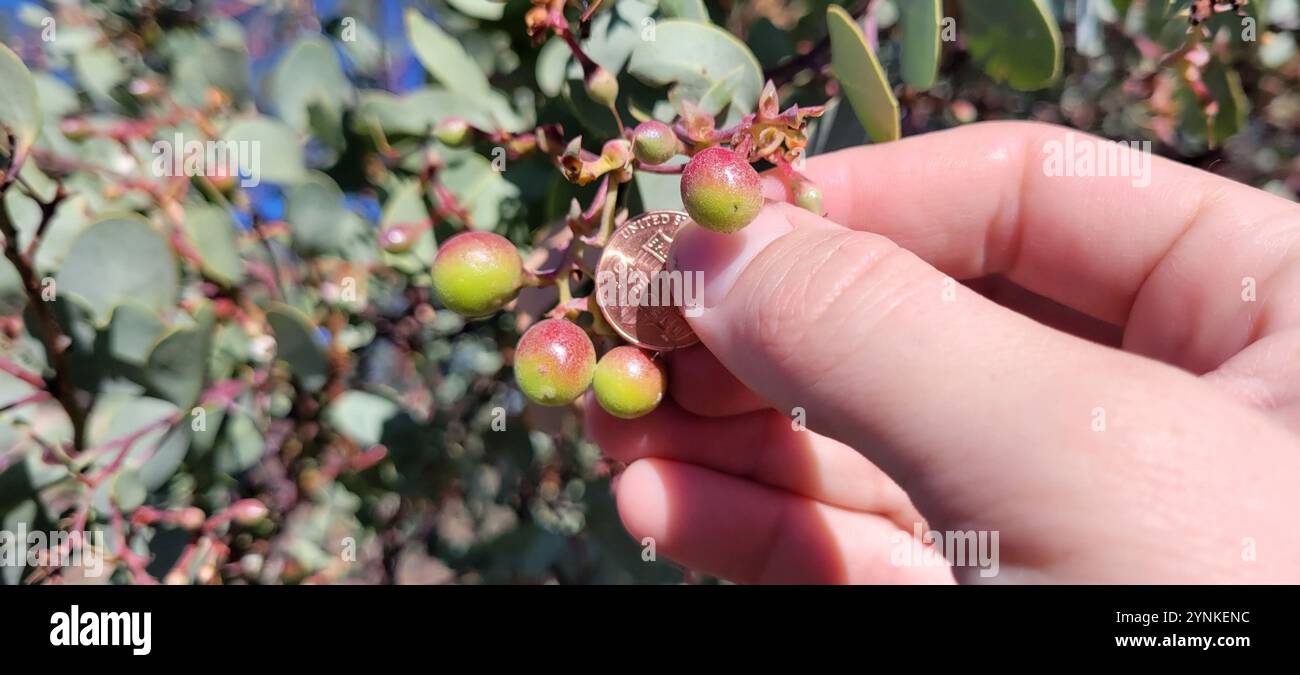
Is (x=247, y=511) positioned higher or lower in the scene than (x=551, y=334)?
lower

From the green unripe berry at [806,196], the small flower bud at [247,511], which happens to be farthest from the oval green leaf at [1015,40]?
the small flower bud at [247,511]

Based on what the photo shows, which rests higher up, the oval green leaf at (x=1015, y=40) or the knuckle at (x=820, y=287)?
the oval green leaf at (x=1015, y=40)

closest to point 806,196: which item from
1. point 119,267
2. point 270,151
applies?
point 270,151

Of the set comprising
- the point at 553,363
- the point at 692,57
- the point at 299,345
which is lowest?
the point at 299,345

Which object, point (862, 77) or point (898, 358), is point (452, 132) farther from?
point (898, 358)

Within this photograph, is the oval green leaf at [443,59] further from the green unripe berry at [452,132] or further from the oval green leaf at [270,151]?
the oval green leaf at [270,151]

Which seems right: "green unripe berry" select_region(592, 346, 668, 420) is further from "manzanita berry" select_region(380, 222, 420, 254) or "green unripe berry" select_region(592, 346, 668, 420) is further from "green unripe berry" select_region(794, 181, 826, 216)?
"manzanita berry" select_region(380, 222, 420, 254)
